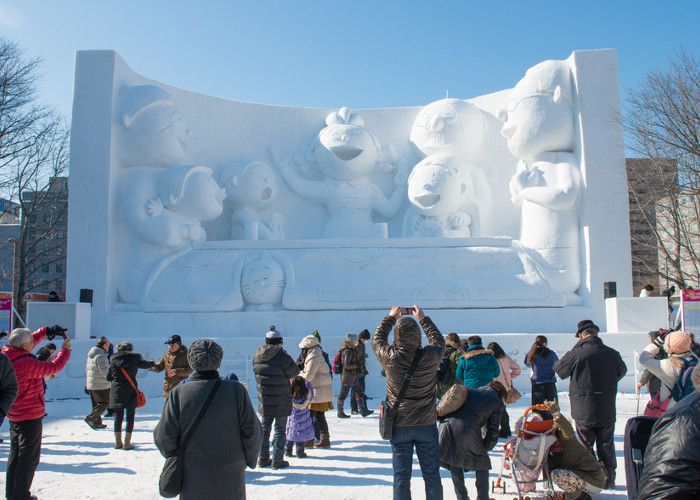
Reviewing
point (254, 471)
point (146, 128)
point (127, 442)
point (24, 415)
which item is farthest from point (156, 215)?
point (24, 415)

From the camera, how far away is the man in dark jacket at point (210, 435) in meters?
2.63

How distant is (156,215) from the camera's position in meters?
11.2

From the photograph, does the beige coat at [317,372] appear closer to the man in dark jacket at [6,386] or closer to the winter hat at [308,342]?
the winter hat at [308,342]

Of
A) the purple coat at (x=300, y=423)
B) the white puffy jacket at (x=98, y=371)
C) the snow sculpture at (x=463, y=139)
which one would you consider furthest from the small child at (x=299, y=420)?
the snow sculpture at (x=463, y=139)

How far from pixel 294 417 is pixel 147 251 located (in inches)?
269

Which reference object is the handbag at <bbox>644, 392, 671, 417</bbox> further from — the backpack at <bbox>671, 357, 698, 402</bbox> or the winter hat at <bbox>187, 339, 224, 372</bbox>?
the winter hat at <bbox>187, 339, 224, 372</bbox>

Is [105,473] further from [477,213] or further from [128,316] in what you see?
[477,213]

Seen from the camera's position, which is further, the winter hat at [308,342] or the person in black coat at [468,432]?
the winter hat at [308,342]

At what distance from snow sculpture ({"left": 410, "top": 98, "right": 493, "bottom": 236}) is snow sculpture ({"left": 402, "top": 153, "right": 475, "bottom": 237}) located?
185mm

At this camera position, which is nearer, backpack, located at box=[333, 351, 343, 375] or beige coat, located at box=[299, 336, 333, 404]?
beige coat, located at box=[299, 336, 333, 404]

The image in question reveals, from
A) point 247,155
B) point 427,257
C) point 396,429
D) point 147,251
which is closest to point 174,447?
point 396,429

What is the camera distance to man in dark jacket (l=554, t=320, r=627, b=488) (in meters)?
4.25

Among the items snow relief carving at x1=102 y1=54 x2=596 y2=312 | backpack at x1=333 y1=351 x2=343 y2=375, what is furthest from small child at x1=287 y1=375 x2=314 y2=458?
snow relief carving at x1=102 y1=54 x2=596 y2=312

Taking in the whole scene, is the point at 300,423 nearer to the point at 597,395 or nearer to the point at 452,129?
the point at 597,395
